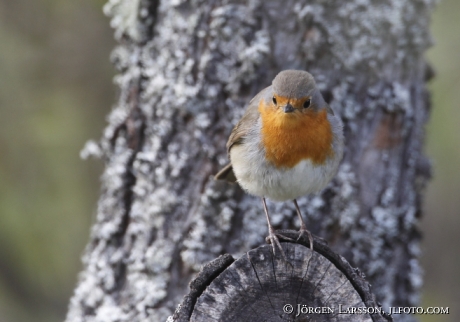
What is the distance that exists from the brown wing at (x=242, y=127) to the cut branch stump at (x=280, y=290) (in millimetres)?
1118

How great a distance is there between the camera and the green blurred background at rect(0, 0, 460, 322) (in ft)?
20.6

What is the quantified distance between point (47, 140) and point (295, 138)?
12.9 ft

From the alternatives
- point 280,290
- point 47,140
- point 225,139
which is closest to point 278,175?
point 225,139

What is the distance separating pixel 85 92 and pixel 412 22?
12.3ft

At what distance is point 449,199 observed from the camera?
7.52m

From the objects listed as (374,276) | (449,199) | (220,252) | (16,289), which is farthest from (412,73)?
(16,289)

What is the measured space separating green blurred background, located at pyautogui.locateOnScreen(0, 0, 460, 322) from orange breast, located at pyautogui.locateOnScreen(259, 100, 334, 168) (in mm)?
3618

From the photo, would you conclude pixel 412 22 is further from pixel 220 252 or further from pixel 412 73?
pixel 220 252

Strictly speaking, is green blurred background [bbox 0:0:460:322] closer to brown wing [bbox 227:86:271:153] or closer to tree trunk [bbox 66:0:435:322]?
tree trunk [bbox 66:0:435:322]

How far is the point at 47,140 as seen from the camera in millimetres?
6465

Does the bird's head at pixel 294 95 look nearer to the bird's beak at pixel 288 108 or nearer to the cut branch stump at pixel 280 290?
the bird's beak at pixel 288 108

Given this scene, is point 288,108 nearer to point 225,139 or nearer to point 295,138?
point 295,138

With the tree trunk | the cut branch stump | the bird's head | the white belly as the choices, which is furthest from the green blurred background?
the cut branch stump

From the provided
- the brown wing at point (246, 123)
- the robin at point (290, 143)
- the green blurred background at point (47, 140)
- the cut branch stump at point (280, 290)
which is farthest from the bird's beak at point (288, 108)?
the green blurred background at point (47, 140)
